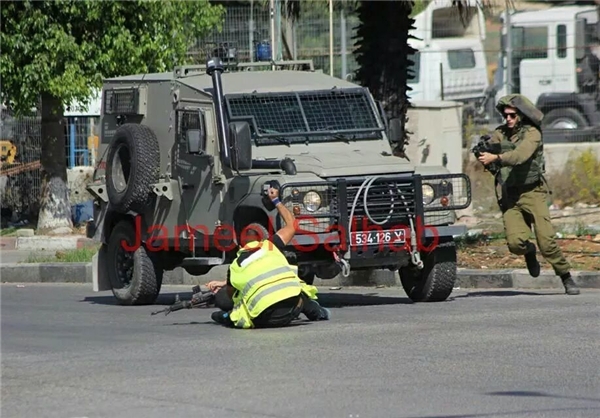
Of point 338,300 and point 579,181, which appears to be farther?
point 579,181

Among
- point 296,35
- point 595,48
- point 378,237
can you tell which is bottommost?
point 378,237

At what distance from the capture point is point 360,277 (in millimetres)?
15320

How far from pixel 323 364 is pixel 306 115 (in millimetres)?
4654

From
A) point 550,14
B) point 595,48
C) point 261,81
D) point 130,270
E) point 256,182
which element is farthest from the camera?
point 550,14

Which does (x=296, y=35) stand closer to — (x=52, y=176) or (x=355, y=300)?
(x=52, y=176)

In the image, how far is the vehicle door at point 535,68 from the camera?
97.0 ft

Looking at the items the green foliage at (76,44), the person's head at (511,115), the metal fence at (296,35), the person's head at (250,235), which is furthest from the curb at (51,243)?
the person's head at (511,115)

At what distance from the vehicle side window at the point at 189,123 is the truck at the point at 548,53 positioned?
52.7ft

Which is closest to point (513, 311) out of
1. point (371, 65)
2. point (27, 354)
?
point (27, 354)

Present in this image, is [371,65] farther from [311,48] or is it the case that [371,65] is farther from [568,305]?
[311,48]

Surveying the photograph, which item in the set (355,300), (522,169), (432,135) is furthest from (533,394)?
(432,135)

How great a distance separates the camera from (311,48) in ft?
90.8

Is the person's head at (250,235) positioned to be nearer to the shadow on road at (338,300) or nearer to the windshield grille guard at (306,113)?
the windshield grille guard at (306,113)

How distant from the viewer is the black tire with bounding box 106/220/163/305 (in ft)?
43.3
